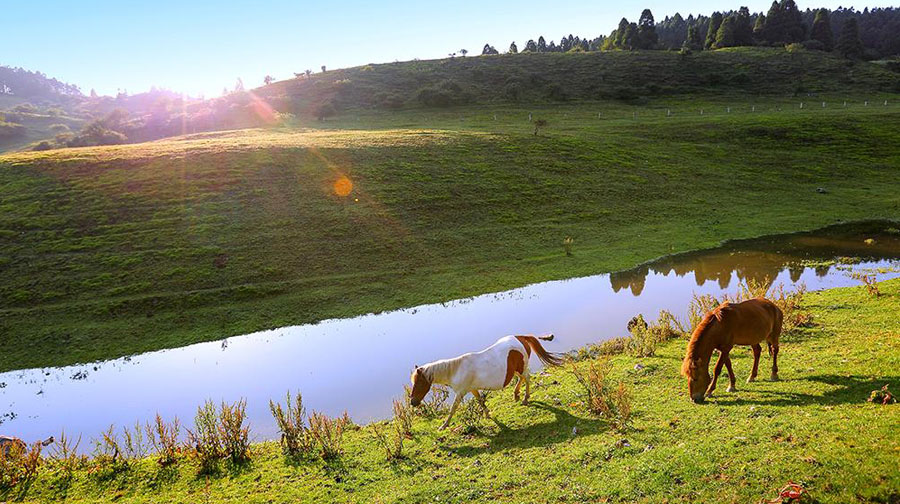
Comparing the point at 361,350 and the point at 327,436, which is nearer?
the point at 327,436

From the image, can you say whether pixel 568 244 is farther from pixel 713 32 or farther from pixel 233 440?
pixel 713 32

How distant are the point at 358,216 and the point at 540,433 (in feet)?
79.7

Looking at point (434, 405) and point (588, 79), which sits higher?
point (588, 79)

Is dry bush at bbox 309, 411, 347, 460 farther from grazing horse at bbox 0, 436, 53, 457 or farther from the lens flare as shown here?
the lens flare

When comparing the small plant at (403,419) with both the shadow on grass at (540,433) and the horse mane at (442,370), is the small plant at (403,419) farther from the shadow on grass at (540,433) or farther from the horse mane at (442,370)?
the shadow on grass at (540,433)

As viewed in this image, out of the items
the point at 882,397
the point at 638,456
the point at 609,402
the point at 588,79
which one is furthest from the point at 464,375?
the point at 588,79

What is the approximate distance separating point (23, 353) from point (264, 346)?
30.8ft

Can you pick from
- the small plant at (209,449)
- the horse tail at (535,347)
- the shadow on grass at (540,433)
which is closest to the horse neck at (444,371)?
the shadow on grass at (540,433)

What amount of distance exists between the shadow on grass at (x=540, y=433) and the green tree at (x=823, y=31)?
143492 millimetres

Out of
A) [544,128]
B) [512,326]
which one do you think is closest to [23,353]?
[512,326]

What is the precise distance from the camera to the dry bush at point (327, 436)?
408 inches

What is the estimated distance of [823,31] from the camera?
118688 mm

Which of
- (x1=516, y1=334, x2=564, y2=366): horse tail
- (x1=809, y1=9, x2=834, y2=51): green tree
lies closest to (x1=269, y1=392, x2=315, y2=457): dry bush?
(x1=516, y1=334, x2=564, y2=366): horse tail

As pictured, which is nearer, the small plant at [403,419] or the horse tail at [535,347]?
the small plant at [403,419]
